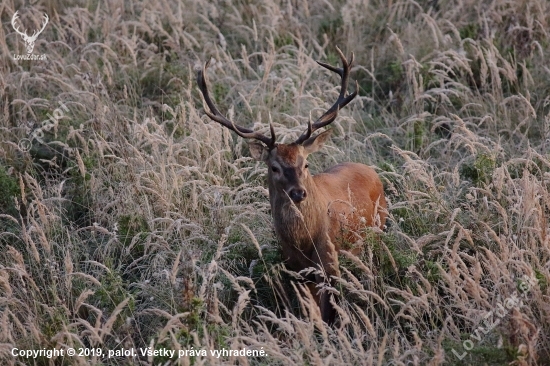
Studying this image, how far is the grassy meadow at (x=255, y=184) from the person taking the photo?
5.58m

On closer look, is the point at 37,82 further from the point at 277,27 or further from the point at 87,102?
the point at 277,27

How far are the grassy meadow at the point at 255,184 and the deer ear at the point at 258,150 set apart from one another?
1.62ft

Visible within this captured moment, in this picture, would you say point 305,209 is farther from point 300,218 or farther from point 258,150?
point 258,150

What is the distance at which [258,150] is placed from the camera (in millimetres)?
7027

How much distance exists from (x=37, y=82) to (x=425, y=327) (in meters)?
5.73

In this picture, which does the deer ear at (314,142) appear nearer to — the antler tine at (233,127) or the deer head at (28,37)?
the antler tine at (233,127)

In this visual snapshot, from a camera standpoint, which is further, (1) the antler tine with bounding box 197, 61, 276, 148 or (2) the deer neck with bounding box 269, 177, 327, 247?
(1) the antler tine with bounding box 197, 61, 276, 148

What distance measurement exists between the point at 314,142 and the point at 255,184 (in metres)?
1.28

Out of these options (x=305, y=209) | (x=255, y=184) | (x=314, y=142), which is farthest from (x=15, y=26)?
(x=305, y=209)

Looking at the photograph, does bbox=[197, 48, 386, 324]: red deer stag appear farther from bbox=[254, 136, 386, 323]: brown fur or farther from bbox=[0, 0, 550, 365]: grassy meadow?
bbox=[0, 0, 550, 365]: grassy meadow

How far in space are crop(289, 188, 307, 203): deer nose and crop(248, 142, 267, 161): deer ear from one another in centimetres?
58

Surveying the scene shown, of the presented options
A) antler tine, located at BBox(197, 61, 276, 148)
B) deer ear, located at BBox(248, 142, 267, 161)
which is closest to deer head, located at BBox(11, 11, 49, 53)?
antler tine, located at BBox(197, 61, 276, 148)

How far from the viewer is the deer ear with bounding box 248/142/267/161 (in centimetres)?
699

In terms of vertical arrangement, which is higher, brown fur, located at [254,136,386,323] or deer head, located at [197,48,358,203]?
deer head, located at [197,48,358,203]
